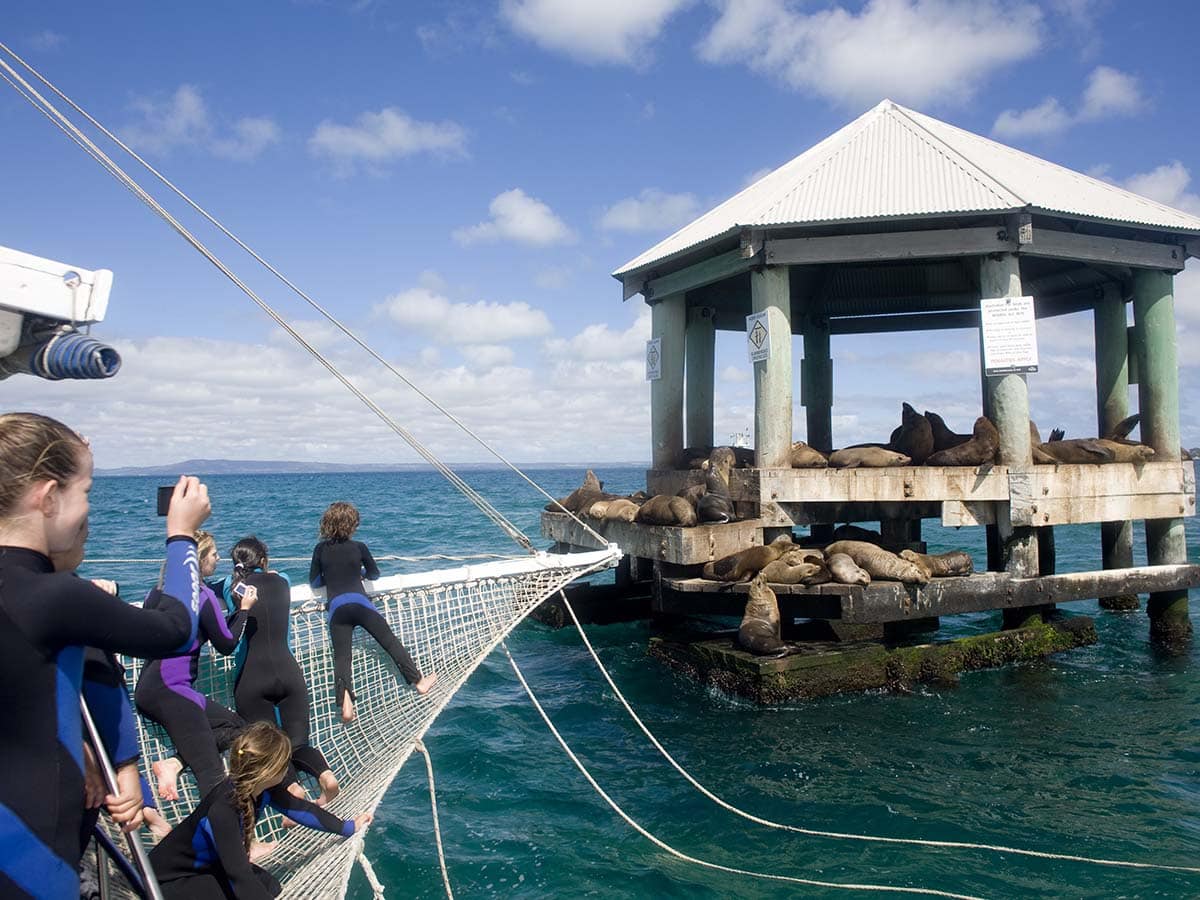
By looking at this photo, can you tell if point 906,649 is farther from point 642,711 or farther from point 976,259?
point 976,259

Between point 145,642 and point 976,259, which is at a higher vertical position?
point 976,259

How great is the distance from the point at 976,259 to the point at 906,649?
591 centimetres

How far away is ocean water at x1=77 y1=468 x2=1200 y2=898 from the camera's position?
671 cm

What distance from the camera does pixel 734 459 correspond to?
13172 mm

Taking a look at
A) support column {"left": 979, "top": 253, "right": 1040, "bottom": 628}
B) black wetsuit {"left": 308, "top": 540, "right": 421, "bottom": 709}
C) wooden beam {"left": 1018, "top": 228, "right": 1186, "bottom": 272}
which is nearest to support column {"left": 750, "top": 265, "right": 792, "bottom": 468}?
support column {"left": 979, "top": 253, "right": 1040, "bottom": 628}

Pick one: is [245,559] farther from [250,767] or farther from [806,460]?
[806,460]

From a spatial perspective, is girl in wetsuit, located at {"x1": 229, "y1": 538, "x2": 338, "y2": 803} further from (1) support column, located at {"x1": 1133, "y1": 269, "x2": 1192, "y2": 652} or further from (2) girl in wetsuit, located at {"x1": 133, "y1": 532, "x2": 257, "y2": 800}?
(1) support column, located at {"x1": 1133, "y1": 269, "x2": 1192, "y2": 652}

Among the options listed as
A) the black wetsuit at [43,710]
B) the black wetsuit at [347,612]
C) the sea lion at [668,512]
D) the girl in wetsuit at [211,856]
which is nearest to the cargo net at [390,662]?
the black wetsuit at [347,612]

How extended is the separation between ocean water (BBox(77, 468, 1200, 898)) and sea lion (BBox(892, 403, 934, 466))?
3175mm

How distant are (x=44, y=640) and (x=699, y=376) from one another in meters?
14.9

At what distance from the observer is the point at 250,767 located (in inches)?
167

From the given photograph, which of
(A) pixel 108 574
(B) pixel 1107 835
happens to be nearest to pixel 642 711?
(B) pixel 1107 835

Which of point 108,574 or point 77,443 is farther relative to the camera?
point 108,574

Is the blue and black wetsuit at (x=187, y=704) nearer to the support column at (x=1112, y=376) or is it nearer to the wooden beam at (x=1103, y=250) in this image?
the wooden beam at (x=1103, y=250)
